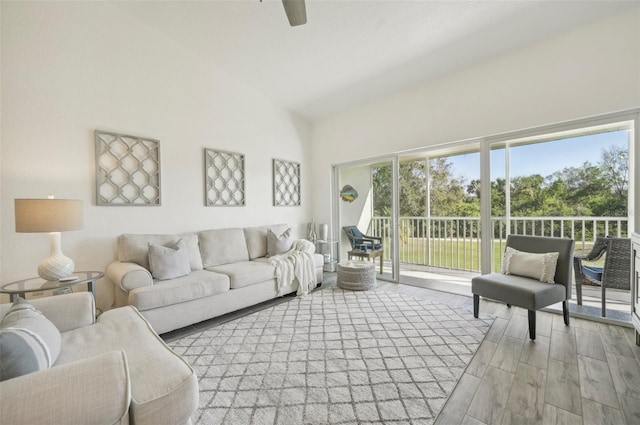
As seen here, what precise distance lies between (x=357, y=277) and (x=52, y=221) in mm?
3112

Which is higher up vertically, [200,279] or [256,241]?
[256,241]

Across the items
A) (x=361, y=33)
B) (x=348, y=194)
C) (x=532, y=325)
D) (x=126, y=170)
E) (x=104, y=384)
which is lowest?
(x=532, y=325)

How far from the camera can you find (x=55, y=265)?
2188 mm

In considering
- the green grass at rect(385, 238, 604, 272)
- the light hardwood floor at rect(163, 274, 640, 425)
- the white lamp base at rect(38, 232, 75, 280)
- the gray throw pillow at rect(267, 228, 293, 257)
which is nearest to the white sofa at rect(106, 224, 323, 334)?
the gray throw pillow at rect(267, 228, 293, 257)

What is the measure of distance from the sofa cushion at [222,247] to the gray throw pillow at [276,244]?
327 mm

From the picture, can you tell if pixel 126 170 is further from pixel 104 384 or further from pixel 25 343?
pixel 104 384

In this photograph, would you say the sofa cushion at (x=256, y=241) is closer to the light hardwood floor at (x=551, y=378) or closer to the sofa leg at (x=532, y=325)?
the light hardwood floor at (x=551, y=378)

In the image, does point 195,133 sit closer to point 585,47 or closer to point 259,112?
point 259,112

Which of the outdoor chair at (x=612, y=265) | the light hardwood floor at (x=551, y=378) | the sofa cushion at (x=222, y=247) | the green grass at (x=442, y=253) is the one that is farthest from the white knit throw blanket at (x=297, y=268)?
the outdoor chair at (x=612, y=265)

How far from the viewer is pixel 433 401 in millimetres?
1539

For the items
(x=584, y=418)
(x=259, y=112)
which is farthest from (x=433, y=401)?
(x=259, y=112)

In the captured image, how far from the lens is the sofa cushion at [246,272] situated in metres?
2.89

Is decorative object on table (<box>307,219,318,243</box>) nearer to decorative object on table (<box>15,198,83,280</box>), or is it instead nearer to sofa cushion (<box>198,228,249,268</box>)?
sofa cushion (<box>198,228,249,268</box>)

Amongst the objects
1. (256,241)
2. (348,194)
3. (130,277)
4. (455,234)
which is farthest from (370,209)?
(130,277)
